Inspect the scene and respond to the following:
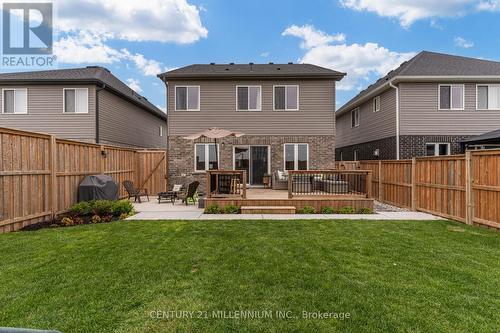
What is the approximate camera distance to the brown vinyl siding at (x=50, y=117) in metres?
14.3

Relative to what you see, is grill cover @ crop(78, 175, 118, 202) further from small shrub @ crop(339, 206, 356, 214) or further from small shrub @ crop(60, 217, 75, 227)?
small shrub @ crop(339, 206, 356, 214)

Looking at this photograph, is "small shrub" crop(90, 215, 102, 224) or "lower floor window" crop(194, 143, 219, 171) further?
"lower floor window" crop(194, 143, 219, 171)

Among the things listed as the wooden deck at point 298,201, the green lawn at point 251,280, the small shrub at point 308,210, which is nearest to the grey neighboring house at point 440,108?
the wooden deck at point 298,201

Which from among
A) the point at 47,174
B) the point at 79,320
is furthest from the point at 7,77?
the point at 79,320

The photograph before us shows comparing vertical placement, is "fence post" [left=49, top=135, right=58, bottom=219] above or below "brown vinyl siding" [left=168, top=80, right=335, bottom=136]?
below

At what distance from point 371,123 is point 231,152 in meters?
8.98

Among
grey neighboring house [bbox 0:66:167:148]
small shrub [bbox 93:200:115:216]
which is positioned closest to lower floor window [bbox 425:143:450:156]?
small shrub [bbox 93:200:115:216]

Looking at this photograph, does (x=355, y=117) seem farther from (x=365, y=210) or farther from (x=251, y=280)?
(x=251, y=280)

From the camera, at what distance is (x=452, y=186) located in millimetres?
7613

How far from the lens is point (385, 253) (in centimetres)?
479

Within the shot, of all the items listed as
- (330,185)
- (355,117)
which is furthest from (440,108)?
(330,185)


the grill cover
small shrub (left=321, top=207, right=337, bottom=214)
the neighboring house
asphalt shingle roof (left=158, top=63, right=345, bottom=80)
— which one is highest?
asphalt shingle roof (left=158, top=63, right=345, bottom=80)

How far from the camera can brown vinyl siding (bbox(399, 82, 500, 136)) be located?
1380 cm

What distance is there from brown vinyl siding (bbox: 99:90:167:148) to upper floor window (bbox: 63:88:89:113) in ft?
2.25
